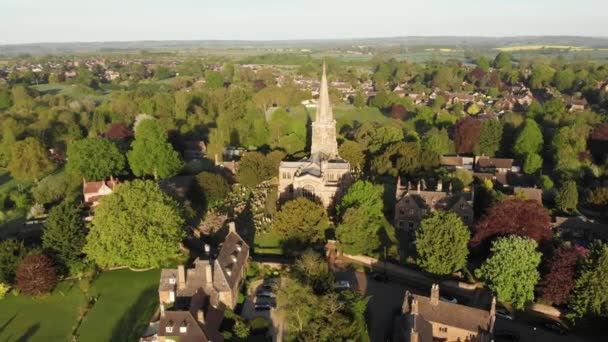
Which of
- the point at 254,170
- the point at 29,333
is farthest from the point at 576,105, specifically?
the point at 29,333

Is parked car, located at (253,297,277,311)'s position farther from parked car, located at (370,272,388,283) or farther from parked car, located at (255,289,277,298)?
parked car, located at (370,272,388,283)

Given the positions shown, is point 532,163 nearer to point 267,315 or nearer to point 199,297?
point 267,315

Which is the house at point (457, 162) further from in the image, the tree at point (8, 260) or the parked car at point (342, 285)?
the tree at point (8, 260)

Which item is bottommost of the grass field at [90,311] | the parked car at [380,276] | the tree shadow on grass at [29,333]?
the tree shadow on grass at [29,333]

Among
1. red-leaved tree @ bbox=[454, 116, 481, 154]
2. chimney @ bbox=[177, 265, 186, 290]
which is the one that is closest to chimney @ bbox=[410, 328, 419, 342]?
chimney @ bbox=[177, 265, 186, 290]

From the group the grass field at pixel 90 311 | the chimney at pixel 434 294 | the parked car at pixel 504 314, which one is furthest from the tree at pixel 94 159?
the parked car at pixel 504 314
